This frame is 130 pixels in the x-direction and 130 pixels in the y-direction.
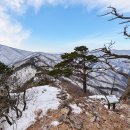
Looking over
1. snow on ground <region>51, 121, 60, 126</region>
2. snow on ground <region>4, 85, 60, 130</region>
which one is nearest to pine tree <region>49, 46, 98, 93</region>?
snow on ground <region>4, 85, 60, 130</region>

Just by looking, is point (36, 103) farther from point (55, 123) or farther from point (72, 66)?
point (72, 66)

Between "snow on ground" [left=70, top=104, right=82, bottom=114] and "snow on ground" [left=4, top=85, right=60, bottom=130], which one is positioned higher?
"snow on ground" [left=70, top=104, right=82, bottom=114]

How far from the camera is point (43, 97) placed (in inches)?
1261

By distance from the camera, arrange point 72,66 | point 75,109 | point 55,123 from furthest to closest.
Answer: point 72,66 → point 75,109 → point 55,123


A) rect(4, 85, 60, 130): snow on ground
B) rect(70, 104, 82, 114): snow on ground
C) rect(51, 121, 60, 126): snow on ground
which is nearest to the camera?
rect(51, 121, 60, 126): snow on ground

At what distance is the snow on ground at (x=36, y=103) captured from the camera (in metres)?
25.9

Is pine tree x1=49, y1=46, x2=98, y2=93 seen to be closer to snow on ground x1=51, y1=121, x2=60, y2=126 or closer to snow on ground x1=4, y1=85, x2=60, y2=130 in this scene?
snow on ground x1=4, y1=85, x2=60, y2=130

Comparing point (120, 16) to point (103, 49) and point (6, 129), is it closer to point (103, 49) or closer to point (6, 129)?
point (103, 49)

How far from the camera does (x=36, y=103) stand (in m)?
30.1

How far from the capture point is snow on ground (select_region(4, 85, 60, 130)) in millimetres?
25930

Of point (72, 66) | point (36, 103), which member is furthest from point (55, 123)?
point (72, 66)

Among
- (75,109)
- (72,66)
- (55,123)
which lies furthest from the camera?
(72,66)

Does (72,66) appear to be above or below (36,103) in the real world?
above

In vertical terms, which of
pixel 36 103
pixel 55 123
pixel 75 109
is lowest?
pixel 36 103
